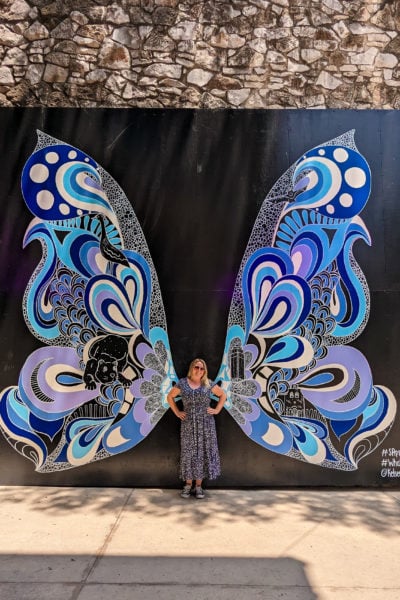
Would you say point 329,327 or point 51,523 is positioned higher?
point 329,327

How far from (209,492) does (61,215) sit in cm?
376

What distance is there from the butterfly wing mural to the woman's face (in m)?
0.43

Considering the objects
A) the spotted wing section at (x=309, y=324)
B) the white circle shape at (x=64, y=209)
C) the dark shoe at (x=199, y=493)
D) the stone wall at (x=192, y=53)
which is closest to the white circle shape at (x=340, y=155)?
the spotted wing section at (x=309, y=324)

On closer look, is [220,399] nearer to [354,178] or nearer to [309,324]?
[309,324]

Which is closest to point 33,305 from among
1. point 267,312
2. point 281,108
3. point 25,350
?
point 25,350

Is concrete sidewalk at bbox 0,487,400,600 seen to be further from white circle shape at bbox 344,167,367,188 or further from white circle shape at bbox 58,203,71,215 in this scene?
white circle shape at bbox 344,167,367,188

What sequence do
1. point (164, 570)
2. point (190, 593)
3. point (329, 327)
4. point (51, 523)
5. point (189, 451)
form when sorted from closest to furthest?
point (190, 593) < point (164, 570) < point (51, 523) < point (189, 451) < point (329, 327)

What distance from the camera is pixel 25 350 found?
5766 millimetres

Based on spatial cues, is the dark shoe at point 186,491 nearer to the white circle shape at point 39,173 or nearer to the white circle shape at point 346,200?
the white circle shape at point 346,200

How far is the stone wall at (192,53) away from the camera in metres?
6.04

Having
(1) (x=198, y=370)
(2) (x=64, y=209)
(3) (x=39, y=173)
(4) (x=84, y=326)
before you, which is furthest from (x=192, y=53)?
(1) (x=198, y=370)

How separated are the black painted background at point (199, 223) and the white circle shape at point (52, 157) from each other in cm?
26

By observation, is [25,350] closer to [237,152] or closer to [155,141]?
[155,141]

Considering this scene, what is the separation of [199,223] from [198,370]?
1804 mm
